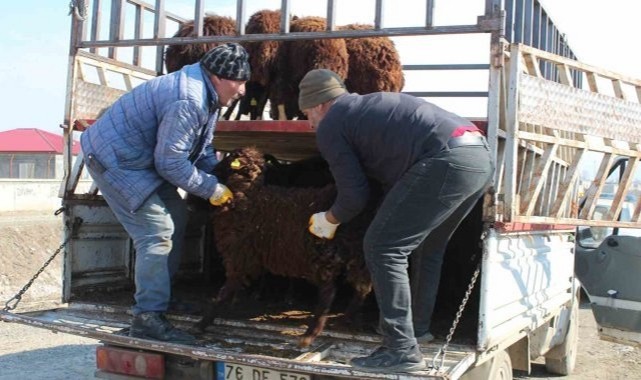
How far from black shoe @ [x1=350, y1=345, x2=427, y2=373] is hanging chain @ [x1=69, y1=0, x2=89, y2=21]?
11.2ft

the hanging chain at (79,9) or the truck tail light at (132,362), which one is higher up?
the hanging chain at (79,9)

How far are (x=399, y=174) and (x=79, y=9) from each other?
3032 millimetres

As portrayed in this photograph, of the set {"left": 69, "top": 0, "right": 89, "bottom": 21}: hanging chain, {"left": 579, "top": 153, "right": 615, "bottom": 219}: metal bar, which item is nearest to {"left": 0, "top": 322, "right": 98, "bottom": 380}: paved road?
{"left": 69, "top": 0, "right": 89, "bottom": 21}: hanging chain

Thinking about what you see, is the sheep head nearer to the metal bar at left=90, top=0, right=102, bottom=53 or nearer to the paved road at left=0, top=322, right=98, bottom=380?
the metal bar at left=90, top=0, right=102, bottom=53

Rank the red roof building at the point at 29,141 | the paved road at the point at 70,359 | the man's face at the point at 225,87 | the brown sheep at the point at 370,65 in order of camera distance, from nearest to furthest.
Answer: the man's face at the point at 225,87 → the paved road at the point at 70,359 → the brown sheep at the point at 370,65 → the red roof building at the point at 29,141

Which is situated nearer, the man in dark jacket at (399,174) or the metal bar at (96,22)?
the man in dark jacket at (399,174)

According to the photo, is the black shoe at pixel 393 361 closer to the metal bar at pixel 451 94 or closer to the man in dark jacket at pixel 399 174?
the man in dark jacket at pixel 399 174

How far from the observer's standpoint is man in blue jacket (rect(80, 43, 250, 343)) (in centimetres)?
425

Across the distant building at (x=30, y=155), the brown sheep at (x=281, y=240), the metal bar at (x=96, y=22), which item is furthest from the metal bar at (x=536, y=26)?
the distant building at (x=30, y=155)

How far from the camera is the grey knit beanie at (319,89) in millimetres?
3959

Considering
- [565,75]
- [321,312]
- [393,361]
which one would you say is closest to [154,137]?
[321,312]

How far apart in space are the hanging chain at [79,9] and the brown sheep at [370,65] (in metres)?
2.82

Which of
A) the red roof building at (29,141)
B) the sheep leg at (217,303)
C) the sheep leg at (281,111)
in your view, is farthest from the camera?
the red roof building at (29,141)

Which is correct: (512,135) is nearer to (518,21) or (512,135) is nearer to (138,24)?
(518,21)
